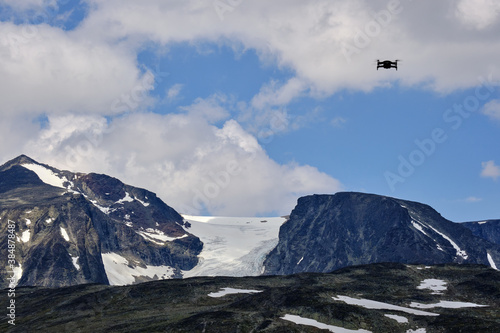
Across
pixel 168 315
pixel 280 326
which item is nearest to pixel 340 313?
pixel 280 326

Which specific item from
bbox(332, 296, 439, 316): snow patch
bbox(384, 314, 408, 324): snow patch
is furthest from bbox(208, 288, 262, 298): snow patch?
bbox(384, 314, 408, 324): snow patch

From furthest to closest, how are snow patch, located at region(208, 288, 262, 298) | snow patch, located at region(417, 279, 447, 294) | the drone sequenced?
snow patch, located at region(417, 279, 447, 294) < snow patch, located at region(208, 288, 262, 298) < the drone

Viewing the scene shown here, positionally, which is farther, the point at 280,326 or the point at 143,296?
the point at 143,296

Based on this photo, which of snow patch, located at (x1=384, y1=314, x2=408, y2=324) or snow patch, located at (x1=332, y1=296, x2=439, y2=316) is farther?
snow patch, located at (x1=332, y1=296, x2=439, y2=316)

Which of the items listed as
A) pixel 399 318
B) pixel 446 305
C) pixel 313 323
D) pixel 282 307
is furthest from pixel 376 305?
pixel 313 323

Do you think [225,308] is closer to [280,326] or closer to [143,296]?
[280,326]

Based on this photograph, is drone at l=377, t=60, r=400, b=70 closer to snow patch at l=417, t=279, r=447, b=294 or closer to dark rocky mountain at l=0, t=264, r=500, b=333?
dark rocky mountain at l=0, t=264, r=500, b=333

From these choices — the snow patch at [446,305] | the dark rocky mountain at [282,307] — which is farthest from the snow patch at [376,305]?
the snow patch at [446,305]

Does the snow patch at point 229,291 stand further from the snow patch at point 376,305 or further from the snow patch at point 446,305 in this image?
the snow patch at point 446,305
